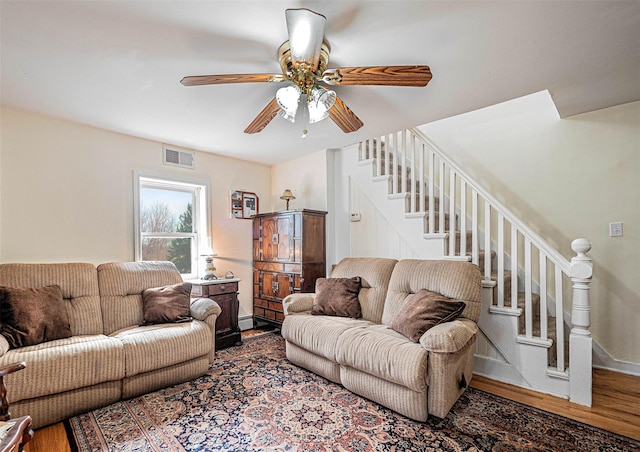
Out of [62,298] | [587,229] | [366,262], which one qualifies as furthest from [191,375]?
[587,229]

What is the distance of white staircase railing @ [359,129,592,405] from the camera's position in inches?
93.4

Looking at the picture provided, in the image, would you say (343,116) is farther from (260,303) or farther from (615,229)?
(260,303)

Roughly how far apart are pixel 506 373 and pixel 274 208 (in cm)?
359

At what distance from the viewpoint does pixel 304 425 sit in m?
2.09

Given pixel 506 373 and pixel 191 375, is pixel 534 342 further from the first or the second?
pixel 191 375

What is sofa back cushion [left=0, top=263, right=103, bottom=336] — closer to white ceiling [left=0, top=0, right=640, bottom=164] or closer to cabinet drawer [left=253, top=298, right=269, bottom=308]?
white ceiling [left=0, top=0, right=640, bottom=164]

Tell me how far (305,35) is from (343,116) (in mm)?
905

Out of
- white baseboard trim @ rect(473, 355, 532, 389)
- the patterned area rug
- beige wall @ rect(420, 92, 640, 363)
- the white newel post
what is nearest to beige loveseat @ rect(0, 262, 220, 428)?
the patterned area rug

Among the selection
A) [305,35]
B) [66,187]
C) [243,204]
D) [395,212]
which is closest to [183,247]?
[243,204]

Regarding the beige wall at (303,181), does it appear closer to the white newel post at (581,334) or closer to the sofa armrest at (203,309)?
the sofa armrest at (203,309)

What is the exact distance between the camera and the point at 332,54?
82.5 inches

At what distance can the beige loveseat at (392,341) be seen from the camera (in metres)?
2.08

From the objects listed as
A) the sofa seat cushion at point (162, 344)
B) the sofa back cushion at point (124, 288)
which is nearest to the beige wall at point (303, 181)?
the sofa back cushion at point (124, 288)

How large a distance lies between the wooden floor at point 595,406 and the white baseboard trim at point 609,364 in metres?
0.07
